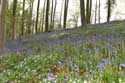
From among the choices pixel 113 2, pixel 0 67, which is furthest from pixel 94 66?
pixel 113 2

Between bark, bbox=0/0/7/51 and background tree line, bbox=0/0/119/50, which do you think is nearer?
bark, bbox=0/0/7/51

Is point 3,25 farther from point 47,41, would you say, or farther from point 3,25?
point 47,41

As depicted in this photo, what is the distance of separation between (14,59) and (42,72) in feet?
11.5

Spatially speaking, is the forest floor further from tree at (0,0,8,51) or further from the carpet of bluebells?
the carpet of bluebells

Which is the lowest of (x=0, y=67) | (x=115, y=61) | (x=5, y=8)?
(x=0, y=67)

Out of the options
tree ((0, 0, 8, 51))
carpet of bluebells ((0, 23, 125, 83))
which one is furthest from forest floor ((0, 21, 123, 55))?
carpet of bluebells ((0, 23, 125, 83))

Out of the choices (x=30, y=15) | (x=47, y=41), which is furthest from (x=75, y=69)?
(x=30, y=15)

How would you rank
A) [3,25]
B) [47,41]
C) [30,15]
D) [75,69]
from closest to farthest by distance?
[75,69], [3,25], [47,41], [30,15]

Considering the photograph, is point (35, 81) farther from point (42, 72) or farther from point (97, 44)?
point (97, 44)

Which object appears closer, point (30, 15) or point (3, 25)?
point (3, 25)

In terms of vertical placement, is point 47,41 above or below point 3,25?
below

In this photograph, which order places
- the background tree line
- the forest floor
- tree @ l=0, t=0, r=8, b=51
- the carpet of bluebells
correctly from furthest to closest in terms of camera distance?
the background tree line → tree @ l=0, t=0, r=8, b=51 → the forest floor → the carpet of bluebells

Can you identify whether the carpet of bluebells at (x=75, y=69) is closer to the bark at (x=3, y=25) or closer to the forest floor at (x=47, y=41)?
the forest floor at (x=47, y=41)

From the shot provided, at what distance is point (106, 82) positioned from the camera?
16.3 feet
